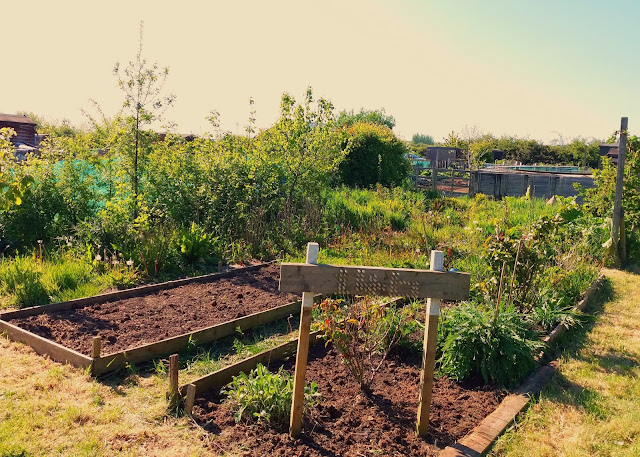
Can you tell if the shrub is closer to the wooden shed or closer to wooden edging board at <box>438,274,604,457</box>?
wooden edging board at <box>438,274,604,457</box>

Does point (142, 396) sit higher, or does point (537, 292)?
point (537, 292)

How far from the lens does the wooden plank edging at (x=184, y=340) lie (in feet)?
14.3

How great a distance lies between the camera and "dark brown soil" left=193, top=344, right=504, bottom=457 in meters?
3.26

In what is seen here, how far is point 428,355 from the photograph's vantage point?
3.34m

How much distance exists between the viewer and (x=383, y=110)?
6322 centimetres

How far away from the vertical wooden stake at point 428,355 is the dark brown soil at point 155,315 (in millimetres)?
2754

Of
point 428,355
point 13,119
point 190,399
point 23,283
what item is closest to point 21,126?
point 13,119

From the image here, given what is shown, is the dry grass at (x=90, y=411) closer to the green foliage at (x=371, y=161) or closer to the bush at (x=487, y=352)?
the bush at (x=487, y=352)

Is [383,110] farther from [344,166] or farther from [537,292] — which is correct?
[537,292]

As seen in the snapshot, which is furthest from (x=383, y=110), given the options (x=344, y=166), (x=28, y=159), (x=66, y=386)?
(x=66, y=386)

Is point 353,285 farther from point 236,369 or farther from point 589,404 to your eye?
point 589,404

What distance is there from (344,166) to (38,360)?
42.8ft

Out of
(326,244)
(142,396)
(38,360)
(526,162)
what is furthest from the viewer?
(526,162)

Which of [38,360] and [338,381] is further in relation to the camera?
[38,360]
